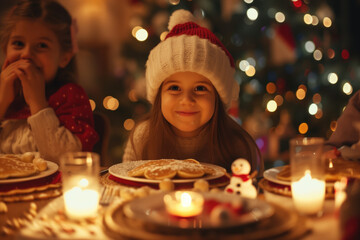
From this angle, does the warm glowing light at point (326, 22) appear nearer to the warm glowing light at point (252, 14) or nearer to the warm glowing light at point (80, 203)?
the warm glowing light at point (252, 14)

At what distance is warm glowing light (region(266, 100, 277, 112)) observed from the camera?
4020mm

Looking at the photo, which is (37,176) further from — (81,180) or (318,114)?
(318,114)

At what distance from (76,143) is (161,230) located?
112 cm

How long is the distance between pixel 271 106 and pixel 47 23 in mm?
2492

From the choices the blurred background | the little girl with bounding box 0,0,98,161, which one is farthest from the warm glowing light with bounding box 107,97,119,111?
the little girl with bounding box 0,0,98,161

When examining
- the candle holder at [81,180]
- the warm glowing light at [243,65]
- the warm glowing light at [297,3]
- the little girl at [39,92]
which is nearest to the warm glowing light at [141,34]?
the warm glowing light at [243,65]

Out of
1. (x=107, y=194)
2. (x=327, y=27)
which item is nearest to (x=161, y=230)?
(x=107, y=194)

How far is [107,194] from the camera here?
4.14ft

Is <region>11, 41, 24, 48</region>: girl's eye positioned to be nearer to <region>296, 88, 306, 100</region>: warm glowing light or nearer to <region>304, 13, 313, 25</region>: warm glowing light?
<region>296, 88, 306, 100</region>: warm glowing light

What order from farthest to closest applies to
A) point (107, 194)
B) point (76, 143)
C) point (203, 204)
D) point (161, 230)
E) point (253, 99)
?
point (253, 99), point (76, 143), point (107, 194), point (203, 204), point (161, 230)

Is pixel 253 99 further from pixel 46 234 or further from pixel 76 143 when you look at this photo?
pixel 46 234

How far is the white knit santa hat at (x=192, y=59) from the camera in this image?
70.4 inches

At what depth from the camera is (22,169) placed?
1343 mm

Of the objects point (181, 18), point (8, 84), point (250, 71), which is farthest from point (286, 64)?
point (8, 84)
